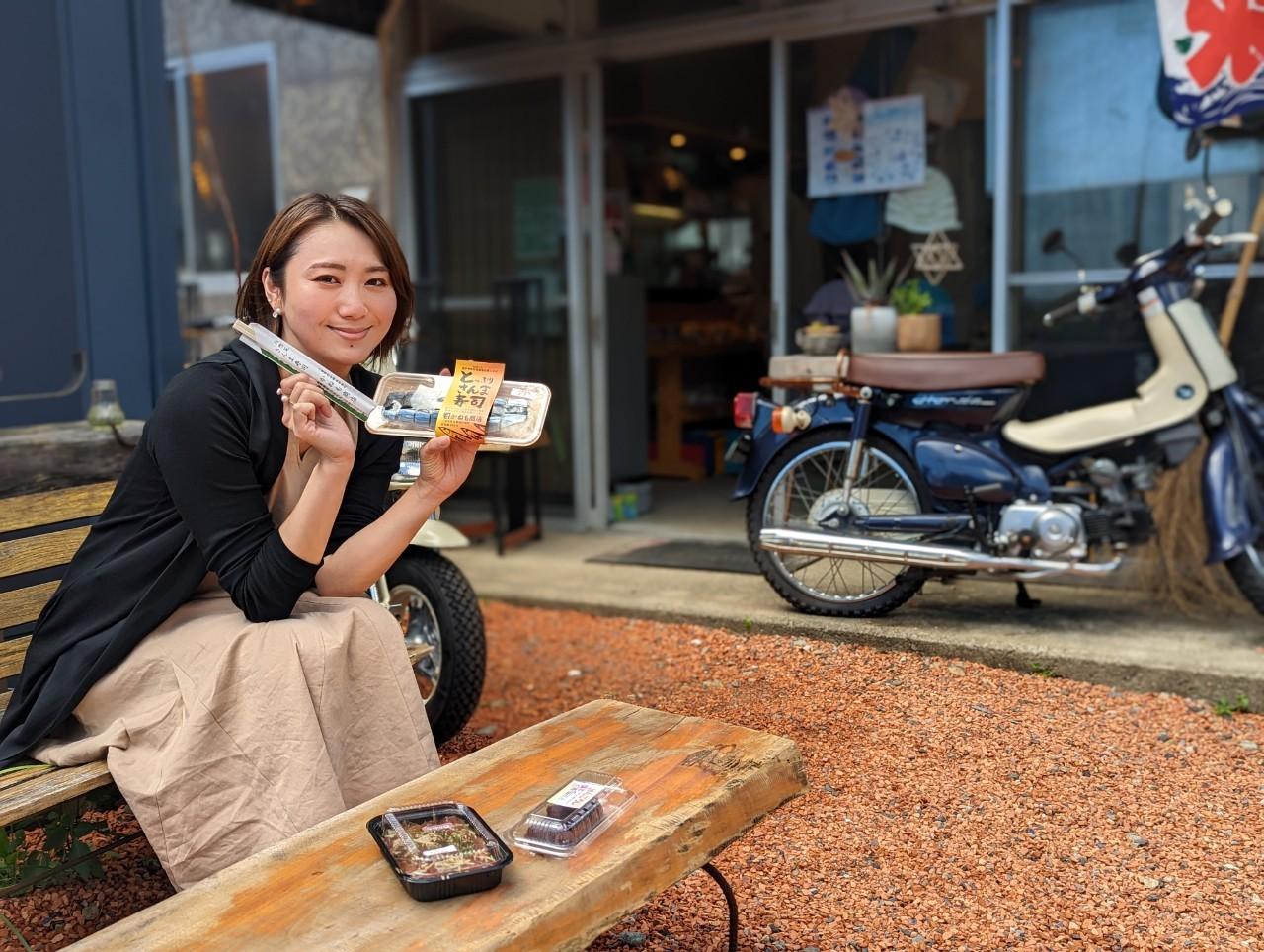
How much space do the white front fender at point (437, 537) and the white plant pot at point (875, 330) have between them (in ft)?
6.62

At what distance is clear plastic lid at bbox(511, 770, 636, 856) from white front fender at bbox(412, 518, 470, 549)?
1.63 meters

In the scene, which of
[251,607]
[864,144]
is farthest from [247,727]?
[864,144]

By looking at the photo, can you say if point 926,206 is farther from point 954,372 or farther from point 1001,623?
point 1001,623

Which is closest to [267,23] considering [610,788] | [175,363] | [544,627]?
[175,363]

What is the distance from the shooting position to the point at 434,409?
7.03ft

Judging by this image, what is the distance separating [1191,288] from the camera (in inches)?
162

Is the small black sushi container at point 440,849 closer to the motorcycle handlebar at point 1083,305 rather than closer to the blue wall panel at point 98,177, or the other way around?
the blue wall panel at point 98,177

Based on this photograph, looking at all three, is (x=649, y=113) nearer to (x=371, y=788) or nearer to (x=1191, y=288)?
(x=1191, y=288)

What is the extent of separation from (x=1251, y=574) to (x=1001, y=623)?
916 millimetres

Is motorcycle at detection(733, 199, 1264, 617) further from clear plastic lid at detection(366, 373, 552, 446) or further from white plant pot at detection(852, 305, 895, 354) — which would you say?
clear plastic lid at detection(366, 373, 552, 446)

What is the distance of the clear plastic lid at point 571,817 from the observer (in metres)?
1.79

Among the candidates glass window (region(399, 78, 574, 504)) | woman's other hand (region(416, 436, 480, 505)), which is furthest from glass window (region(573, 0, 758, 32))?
woman's other hand (region(416, 436, 480, 505))

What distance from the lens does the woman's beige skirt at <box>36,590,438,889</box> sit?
6.78 ft

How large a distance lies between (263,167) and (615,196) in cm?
210
